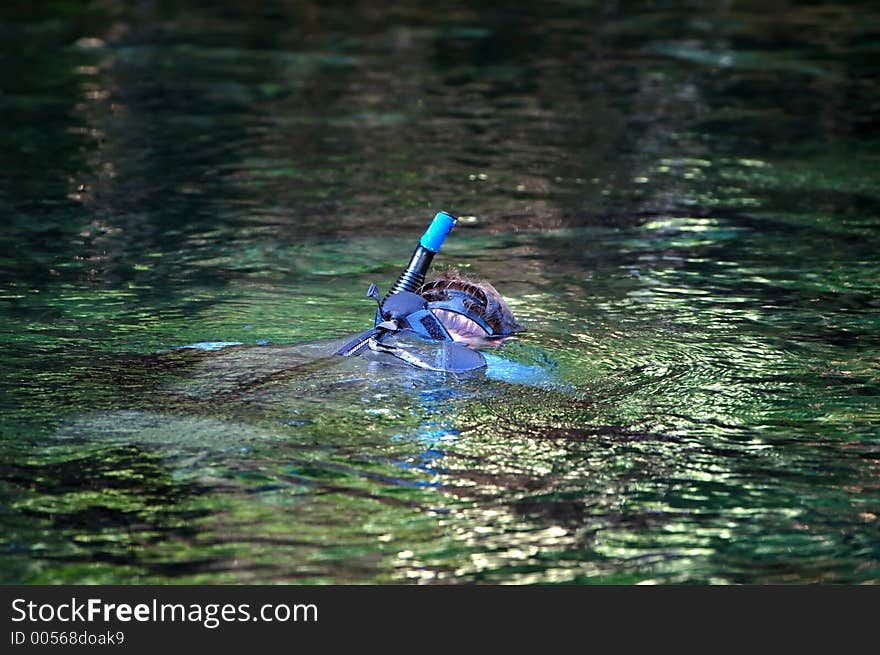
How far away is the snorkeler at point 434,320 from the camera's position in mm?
5254

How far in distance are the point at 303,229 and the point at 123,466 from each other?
397cm

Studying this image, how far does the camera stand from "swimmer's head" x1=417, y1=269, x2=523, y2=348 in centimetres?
558

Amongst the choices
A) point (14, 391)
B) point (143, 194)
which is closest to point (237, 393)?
point (14, 391)

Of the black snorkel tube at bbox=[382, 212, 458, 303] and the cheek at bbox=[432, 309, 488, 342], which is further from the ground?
the black snorkel tube at bbox=[382, 212, 458, 303]

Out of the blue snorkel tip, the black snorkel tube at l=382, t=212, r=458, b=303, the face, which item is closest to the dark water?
the face

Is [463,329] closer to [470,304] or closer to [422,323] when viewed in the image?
[470,304]

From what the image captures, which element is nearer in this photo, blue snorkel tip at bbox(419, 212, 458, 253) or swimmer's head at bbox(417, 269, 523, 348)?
blue snorkel tip at bbox(419, 212, 458, 253)

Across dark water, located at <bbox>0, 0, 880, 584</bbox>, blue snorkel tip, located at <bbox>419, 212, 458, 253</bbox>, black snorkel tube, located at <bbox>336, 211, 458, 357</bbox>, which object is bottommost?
dark water, located at <bbox>0, 0, 880, 584</bbox>

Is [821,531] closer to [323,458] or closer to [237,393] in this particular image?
[323,458]

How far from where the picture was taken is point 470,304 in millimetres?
5684

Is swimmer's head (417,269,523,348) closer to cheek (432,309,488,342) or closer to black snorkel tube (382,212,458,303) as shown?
cheek (432,309,488,342)

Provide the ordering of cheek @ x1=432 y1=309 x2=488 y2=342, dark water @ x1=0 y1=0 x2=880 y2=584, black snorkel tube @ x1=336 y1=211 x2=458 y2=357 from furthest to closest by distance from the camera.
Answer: cheek @ x1=432 y1=309 x2=488 y2=342
black snorkel tube @ x1=336 y1=211 x2=458 y2=357
dark water @ x1=0 y1=0 x2=880 y2=584

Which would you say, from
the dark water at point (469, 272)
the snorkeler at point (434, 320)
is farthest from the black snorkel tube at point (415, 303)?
the dark water at point (469, 272)

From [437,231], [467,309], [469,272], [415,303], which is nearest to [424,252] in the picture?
[437,231]
